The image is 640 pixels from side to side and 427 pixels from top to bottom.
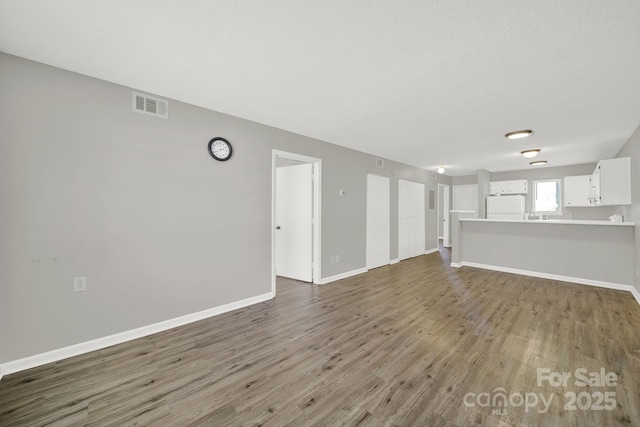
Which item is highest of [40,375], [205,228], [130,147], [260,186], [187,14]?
[187,14]

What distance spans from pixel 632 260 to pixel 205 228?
6537 millimetres

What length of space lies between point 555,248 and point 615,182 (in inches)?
55.6

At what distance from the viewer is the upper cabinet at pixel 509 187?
730cm

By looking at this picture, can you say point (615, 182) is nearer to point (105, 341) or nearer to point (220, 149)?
point (220, 149)

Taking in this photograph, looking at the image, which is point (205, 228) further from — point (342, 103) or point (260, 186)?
point (342, 103)

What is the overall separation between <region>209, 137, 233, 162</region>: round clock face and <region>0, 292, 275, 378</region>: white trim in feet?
6.27

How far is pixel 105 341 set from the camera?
2.51 m

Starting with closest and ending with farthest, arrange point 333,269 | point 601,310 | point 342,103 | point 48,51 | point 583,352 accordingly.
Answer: point 48,51 → point 583,352 → point 342,103 → point 601,310 → point 333,269

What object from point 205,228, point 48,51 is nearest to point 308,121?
point 205,228

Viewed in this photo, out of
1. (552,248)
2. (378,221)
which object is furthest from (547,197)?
(378,221)

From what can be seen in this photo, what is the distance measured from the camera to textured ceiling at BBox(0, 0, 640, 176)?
164cm

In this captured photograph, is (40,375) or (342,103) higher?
(342,103)

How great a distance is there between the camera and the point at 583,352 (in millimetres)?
2373

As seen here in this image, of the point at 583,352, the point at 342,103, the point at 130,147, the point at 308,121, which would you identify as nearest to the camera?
the point at 583,352
